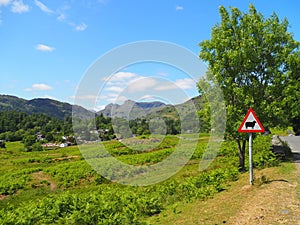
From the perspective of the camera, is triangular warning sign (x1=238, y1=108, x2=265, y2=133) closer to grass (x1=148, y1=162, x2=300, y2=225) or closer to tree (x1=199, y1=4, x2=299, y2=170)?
grass (x1=148, y1=162, x2=300, y2=225)

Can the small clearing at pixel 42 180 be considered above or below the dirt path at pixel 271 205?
below

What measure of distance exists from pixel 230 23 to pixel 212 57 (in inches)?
103

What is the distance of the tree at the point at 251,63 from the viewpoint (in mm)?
16609

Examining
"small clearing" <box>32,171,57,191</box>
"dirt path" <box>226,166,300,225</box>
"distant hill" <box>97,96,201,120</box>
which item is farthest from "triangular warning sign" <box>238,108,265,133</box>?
"small clearing" <box>32,171,57,191</box>

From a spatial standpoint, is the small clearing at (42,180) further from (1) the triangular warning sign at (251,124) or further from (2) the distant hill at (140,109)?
(1) the triangular warning sign at (251,124)

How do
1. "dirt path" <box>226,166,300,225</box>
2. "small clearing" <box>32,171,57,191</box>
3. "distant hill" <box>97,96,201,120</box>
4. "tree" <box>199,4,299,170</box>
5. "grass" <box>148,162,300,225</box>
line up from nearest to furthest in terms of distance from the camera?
"dirt path" <box>226,166,300,225</box>, "grass" <box>148,162,300,225</box>, "distant hill" <box>97,96,201,120</box>, "tree" <box>199,4,299,170</box>, "small clearing" <box>32,171,57,191</box>

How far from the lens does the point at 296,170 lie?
1426 centimetres

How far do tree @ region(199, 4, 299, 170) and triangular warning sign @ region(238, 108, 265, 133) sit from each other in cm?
512

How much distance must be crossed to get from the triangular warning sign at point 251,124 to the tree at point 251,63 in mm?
5121

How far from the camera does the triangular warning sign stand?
440 inches

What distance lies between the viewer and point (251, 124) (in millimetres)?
11344

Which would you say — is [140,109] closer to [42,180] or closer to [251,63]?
[251,63]

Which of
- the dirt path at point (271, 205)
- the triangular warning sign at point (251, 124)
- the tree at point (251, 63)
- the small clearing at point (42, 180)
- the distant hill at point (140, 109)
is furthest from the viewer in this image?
the small clearing at point (42, 180)

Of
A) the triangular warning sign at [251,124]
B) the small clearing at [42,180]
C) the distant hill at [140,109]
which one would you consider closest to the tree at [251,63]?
the distant hill at [140,109]
